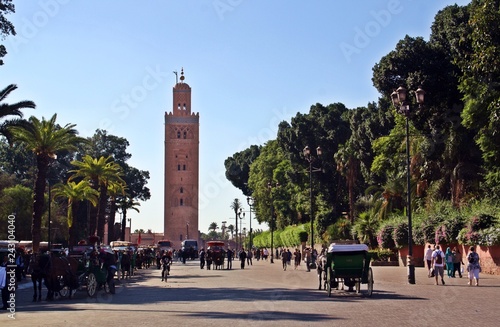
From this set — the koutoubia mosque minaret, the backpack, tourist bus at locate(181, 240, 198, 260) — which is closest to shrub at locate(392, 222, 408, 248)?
the backpack

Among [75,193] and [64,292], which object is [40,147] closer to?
[75,193]

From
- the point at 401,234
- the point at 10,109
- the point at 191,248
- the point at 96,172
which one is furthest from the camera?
the point at 191,248

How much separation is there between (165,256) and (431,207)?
18196mm

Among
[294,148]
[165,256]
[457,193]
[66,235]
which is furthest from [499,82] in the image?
[66,235]

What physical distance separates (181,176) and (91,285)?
121 meters

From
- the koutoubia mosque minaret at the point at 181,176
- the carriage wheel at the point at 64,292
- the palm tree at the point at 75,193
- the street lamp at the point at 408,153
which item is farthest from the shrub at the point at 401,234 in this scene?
the koutoubia mosque minaret at the point at 181,176

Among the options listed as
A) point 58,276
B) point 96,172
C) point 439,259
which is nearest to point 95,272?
point 58,276

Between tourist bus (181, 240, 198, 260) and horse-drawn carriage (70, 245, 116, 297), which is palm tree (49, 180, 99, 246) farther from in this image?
horse-drawn carriage (70, 245, 116, 297)

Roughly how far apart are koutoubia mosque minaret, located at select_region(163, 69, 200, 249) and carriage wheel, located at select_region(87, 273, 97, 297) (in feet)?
383

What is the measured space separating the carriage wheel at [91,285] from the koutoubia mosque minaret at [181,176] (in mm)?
116833

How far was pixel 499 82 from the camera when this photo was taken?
32.2 meters

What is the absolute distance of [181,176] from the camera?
144 meters

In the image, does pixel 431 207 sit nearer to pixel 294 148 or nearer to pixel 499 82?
pixel 499 82

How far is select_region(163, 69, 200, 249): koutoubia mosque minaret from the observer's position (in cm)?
14275
